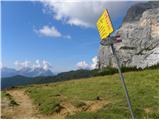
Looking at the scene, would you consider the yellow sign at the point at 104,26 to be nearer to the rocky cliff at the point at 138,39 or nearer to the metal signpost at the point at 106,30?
the metal signpost at the point at 106,30

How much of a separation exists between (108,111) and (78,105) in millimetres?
4192

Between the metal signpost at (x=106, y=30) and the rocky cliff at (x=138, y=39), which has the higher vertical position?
the rocky cliff at (x=138, y=39)

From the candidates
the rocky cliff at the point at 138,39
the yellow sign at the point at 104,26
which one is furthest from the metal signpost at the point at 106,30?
the rocky cliff at the point at 138,39

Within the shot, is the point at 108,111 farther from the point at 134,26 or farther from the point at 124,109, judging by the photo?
the point at 134,26

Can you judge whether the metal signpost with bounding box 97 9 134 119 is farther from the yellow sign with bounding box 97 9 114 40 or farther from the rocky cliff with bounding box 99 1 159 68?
the rocky cliff with bounding box 99 1 159 68

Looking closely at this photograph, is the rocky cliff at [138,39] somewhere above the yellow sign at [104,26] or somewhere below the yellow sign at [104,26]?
above

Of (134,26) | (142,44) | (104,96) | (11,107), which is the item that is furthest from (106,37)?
(134,26)

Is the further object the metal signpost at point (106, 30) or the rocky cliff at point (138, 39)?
the rocky cliff at point (138, 39)

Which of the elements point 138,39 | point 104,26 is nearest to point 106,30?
point 104,26

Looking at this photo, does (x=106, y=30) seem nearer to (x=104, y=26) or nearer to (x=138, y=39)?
(x=104, y=26)

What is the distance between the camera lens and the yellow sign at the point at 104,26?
30.0 ft

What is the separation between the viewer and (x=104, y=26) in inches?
372

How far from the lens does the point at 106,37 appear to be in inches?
377

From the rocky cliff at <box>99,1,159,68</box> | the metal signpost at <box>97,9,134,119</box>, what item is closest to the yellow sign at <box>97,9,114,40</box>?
the metal signpost at <box>97,9,134,119</box>
